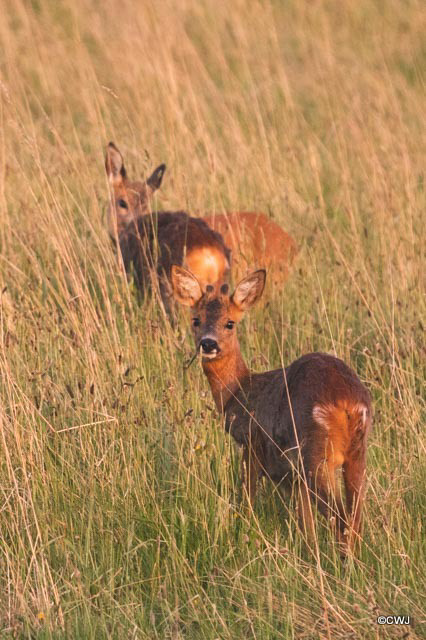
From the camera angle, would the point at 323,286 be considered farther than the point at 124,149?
No

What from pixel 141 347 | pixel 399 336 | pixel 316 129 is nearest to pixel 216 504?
pixel 141 347

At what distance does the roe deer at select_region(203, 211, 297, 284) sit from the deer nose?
1.66 m

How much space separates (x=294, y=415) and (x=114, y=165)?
171 inches

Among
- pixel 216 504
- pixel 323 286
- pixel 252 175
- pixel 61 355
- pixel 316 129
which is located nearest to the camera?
pixel 216 504

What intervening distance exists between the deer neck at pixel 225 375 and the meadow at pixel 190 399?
12 cm

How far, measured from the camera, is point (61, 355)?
17.9 feet

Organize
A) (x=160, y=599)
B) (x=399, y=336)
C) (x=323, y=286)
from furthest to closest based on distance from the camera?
(x=323, y=286) → (x=399, y=336) → (x=160, y=599)

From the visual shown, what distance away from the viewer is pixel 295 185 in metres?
8.48

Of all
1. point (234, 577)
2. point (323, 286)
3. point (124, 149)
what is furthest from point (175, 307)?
point (234, 577)

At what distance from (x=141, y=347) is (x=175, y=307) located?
4.98ft

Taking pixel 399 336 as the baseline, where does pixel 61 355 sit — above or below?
above

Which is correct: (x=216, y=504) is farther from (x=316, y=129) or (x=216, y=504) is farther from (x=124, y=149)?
(x=316, y=129)

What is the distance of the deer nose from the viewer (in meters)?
5.25

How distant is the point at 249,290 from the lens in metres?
5.48
